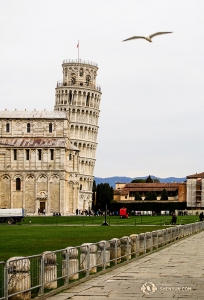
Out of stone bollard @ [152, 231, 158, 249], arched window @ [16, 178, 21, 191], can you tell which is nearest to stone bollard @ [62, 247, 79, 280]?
stone bollard @ [152, 231, 158, 249]

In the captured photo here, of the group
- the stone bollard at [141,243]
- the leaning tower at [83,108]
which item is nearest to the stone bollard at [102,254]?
the stone bollard at [141,243]

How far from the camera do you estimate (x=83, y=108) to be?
7456 inches

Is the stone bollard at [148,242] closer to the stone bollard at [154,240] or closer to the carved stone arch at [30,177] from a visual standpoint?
the stone bollard at [154,240]

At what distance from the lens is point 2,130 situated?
156 meters

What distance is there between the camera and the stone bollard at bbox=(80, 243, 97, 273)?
78.9 ft

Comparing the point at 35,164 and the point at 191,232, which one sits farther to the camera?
the point at 35,164

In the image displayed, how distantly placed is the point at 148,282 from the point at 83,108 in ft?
550

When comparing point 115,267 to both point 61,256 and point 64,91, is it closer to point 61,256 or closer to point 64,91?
point 61,256

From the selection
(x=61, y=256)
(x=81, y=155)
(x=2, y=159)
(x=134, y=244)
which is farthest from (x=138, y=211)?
(x=61, y=256)

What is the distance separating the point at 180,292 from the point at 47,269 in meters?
3.60

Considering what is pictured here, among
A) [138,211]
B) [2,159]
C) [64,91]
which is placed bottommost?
[138,211]

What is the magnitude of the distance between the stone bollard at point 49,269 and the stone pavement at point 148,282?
1.59 feet

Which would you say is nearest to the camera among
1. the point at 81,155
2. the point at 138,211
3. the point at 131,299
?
the point at 131,299

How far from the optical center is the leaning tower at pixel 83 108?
611 feet
